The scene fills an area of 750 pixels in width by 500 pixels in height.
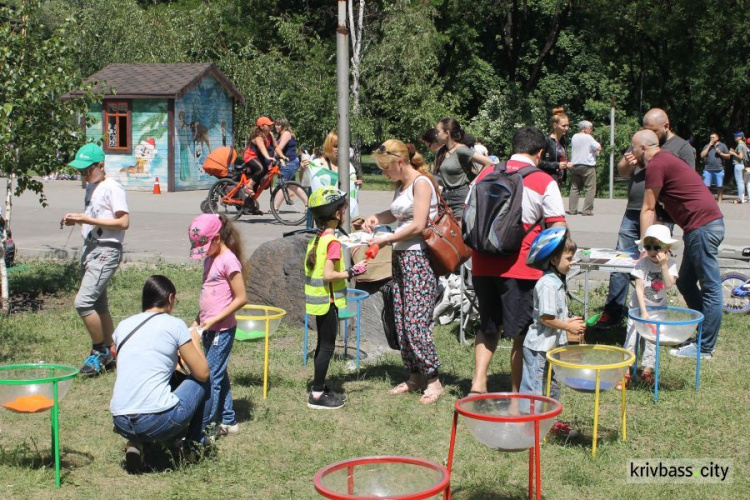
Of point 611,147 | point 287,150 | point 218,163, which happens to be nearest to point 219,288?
point 287,150

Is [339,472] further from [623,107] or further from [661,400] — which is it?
[623,107]

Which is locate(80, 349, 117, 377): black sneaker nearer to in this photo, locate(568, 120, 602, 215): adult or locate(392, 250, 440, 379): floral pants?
locate(392, 250, 440, 379): floral pants

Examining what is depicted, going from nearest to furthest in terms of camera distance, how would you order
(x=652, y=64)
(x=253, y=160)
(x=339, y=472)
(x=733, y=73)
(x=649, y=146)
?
(x=339, y=472) → (x=649, y=146) → (x=253, y=160) → (x=733, y=73) → (x=652, y=64)

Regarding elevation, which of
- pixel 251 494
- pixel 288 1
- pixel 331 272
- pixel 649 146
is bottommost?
pixel 251 494

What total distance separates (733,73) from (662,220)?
69.8ft

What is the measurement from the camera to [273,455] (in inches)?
213

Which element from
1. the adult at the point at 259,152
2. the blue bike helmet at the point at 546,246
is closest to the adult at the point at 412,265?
the blue bike helmet at the point at 546,246

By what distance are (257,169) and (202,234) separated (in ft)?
37.2

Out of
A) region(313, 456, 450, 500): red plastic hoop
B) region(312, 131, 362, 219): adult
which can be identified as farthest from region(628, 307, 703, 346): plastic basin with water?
region(312, 131, 362, 219): adult

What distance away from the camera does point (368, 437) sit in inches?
225

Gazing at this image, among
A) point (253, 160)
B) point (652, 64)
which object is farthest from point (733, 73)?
point (253, 160)

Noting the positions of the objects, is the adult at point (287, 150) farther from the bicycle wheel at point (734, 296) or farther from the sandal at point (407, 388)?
the sandal at point (407, 388)

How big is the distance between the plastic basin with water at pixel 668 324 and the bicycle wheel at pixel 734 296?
279cm

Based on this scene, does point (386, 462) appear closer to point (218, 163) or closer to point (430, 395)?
point (430, 395)
